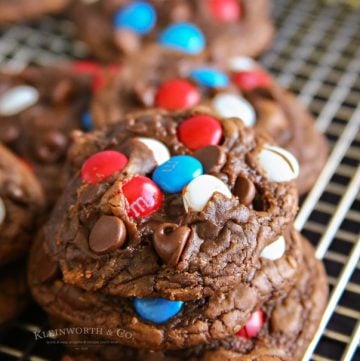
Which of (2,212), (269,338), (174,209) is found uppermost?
(174,209)

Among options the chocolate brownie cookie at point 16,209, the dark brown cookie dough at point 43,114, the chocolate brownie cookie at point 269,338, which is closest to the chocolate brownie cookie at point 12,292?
the chocolate brownie cookie at point 16,209

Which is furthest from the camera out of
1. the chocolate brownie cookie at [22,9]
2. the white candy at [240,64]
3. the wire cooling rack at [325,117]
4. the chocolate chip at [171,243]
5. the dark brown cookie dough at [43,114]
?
the chocolate brownie cookie at [22,9]

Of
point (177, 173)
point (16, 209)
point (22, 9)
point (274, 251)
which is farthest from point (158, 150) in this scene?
point (22, 9)

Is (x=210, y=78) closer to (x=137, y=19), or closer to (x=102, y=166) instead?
(x=137, y=19)

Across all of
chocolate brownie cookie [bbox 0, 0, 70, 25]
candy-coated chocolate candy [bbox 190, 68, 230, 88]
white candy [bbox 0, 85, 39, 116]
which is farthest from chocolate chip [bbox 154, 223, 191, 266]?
chocolate brownie cookie [bbox 0, 0, 70, 25]

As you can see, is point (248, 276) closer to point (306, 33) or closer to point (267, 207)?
point (267, 207)

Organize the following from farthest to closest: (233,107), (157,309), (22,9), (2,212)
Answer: (22,9) < (233,107) < (2,212) < (157,309)

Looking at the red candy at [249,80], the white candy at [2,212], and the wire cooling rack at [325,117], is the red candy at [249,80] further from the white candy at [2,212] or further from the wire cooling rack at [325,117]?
the white candy at [2,212]

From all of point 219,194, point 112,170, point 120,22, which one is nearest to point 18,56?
point 120,22
